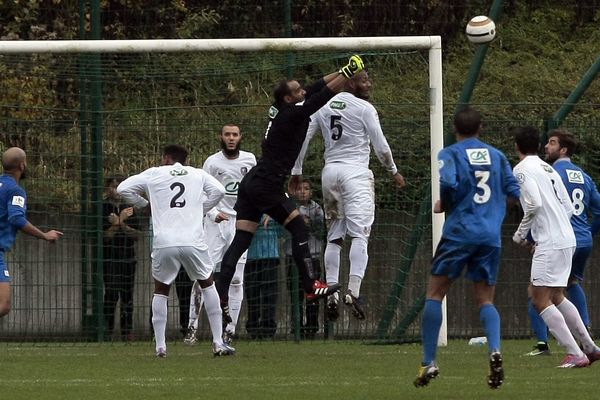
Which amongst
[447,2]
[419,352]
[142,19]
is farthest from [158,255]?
[447,2]

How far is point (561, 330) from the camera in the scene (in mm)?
13133

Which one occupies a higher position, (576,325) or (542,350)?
(576,325)

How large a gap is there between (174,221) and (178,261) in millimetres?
411

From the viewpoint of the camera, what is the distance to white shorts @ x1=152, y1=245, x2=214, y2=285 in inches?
574

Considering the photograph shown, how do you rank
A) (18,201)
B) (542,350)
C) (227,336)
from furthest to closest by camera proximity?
(227,336) < (542,350) < (18,201)

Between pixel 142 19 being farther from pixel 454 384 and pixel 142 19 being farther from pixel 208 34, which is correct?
pixel 454 384

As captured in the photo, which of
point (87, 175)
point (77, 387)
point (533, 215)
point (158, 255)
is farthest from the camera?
point (87, 175)

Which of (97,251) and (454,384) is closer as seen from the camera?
(454,384)

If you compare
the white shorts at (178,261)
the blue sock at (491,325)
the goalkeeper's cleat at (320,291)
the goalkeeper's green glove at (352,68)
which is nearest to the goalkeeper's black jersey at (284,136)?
the goalkeeper's green glove at (352,68)

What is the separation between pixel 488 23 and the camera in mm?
15312

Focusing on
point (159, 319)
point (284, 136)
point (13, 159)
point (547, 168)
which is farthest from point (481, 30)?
point (13, 159)

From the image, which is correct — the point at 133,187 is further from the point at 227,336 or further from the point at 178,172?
the point at 227,336

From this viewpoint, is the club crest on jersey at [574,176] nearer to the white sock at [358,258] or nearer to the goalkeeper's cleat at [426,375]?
the white sock at [358,258]

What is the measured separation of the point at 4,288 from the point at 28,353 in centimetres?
153
